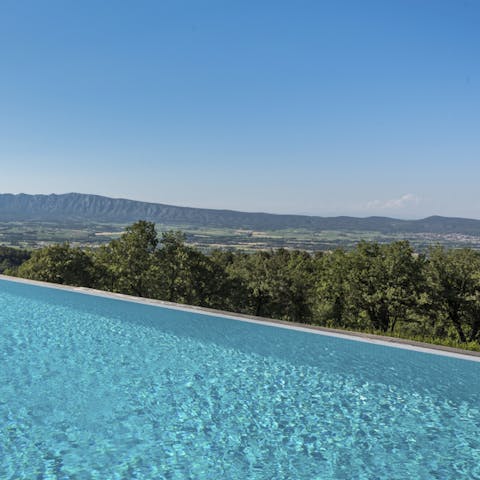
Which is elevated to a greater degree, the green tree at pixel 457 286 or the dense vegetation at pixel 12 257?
the green tree at pixel 457 286

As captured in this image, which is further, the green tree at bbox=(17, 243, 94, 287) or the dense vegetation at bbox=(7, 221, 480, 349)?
the green tree at bbox=(17, 243, 94, 287)

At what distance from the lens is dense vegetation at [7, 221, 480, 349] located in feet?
59.0

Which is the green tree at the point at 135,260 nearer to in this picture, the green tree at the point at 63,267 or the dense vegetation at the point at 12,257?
the green tree at the point at 63,267

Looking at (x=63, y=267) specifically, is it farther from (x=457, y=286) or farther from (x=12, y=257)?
(x=12, y=257)

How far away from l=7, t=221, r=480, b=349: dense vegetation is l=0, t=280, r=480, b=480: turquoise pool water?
3389 mm

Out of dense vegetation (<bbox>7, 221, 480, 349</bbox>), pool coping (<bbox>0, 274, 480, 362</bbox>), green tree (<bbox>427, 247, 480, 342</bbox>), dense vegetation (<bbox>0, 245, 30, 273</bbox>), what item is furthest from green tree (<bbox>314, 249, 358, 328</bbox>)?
dense vegetation (<bbox>0, 245, 30, 273</bbox>)

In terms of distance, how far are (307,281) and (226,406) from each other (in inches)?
743

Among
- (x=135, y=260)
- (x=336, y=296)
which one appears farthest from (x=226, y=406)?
(x=135, y=260)

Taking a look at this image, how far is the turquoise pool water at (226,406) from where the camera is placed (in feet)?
17.7

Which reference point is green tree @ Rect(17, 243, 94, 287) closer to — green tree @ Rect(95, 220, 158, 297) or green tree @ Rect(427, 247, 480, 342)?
green tree @ Rect(95, 220, 158, 297)

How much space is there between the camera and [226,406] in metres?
7.32

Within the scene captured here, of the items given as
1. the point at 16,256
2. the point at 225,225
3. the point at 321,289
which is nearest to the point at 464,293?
the point at 321,289

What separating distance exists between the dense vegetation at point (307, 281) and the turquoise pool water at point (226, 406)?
11.1 feet

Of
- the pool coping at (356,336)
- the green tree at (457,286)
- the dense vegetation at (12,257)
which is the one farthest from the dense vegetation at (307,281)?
the dense vegetation at (12,257)
